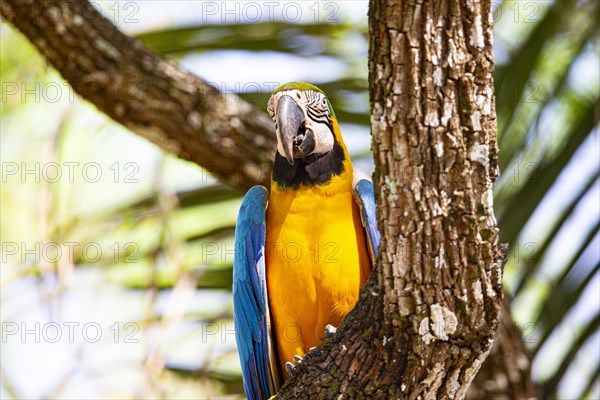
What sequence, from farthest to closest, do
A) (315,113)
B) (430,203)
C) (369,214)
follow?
1. (315,113)
2. (369,214)
3. (430,203)

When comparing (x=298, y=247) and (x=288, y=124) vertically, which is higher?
(x=288, y=124)

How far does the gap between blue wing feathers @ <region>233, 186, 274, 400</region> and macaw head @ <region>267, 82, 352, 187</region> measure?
27cm

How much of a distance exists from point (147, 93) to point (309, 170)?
5.64 feet

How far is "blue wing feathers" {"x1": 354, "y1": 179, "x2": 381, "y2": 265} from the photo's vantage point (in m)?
3.90

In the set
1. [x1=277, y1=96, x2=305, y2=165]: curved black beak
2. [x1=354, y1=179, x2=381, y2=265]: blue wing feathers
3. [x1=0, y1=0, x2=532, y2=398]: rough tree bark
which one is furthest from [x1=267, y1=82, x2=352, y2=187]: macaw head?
[x1=0, y1=0, x2=532, y2=398]: rough tree bark

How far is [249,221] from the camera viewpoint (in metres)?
4.11

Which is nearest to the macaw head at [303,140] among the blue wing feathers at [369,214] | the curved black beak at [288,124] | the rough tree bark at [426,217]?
the curved black beak at [288,124]

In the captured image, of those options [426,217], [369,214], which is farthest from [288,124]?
[426,217]

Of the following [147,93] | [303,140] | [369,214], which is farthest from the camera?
[147,93]

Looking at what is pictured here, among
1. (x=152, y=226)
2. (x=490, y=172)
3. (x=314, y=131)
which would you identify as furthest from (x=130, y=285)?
(x=490, y=172)

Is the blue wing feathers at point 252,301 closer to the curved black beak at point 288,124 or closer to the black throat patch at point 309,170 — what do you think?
the black throat patch at point 309,170

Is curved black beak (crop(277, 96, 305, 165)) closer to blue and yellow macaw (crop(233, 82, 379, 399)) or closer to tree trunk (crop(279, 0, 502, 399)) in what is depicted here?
blue and yellow macaw (crop(233, 82, 379, 399))

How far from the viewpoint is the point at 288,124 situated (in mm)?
3969

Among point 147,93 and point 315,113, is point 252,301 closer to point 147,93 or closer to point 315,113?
point 315,113
